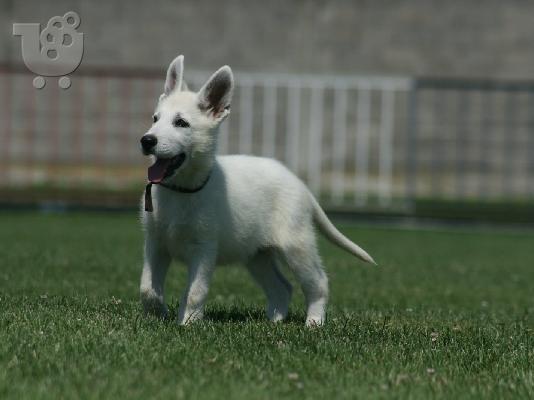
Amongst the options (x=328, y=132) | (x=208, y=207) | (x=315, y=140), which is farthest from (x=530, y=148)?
(x=208, y=207)

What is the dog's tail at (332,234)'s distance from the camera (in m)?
5.50

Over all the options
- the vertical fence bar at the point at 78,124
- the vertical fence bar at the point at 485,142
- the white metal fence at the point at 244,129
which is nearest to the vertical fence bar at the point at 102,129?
the white metal fence at the point at 244,129

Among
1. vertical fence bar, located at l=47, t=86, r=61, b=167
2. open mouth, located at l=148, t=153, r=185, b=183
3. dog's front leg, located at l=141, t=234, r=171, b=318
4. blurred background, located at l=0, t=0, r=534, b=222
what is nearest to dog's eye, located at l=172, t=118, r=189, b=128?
open mouth, located at l=148, t=153, r=185, b=183

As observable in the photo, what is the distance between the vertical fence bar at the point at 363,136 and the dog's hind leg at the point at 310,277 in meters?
12.8

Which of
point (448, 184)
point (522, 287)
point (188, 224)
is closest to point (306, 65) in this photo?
point (448, 184)

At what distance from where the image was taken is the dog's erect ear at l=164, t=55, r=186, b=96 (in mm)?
5012

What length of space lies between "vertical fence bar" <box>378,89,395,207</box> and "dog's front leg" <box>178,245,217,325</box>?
43.2 feet

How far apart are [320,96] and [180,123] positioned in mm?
14243

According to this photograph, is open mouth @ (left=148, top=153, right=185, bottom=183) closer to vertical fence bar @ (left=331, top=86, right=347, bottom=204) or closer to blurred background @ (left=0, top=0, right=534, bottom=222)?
blurred background @ (left=0, top=0, right=534, bottom=222)

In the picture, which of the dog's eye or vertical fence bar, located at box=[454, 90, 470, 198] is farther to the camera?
vertical fence bar, located at box=[454, 90, 470, 198]

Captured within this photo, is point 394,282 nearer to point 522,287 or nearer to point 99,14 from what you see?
point 522,287

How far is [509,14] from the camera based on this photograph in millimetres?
20328

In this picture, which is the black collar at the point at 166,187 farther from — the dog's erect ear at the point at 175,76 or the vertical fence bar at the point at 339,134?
the vertical fence bar at the point at 339,134

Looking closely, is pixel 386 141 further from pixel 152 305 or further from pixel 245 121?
pixel 152 305
